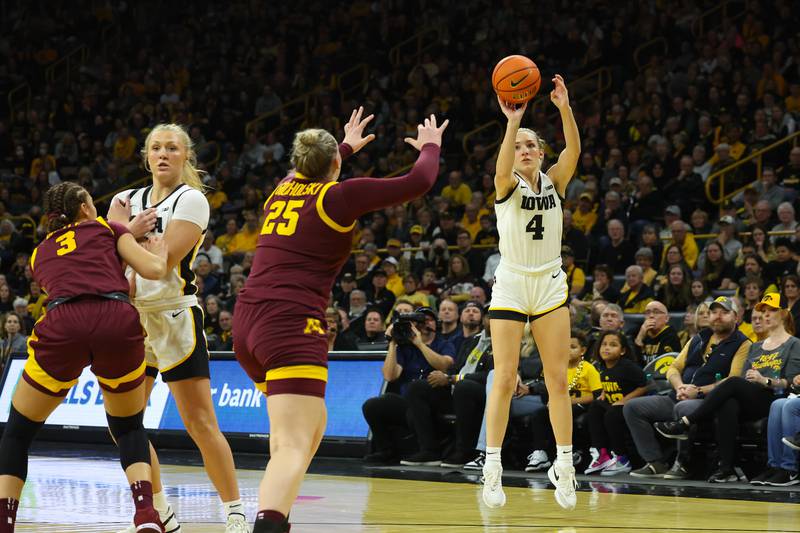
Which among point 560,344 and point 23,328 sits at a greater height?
point 23,328

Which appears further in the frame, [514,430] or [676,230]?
[676,230]

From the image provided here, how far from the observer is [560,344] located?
749cm

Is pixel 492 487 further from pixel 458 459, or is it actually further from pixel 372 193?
pixel 458 459

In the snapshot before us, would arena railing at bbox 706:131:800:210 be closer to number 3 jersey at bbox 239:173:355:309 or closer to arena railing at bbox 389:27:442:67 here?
arena railing at bbox 389:27:442:67

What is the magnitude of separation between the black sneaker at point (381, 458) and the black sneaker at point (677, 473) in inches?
112

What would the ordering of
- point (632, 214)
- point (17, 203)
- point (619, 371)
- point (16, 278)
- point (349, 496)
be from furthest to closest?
point (17, 203) → point (16, 278) → point (632, 214) → point (619, 371) → point (349, 496)

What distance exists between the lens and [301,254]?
16.8 feet

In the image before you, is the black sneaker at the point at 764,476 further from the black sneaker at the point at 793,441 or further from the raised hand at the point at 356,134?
the raised hand at the point at 356,134

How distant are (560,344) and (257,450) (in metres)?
6.10

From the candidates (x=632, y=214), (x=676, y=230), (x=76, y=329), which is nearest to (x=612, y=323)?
(x=676, y=230)

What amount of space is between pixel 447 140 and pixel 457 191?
8.64 ft

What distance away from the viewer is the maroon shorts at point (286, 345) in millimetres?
4980

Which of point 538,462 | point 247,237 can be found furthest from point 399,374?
point 247,237

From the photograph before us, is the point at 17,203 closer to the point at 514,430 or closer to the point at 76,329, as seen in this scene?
the point at 514,430
